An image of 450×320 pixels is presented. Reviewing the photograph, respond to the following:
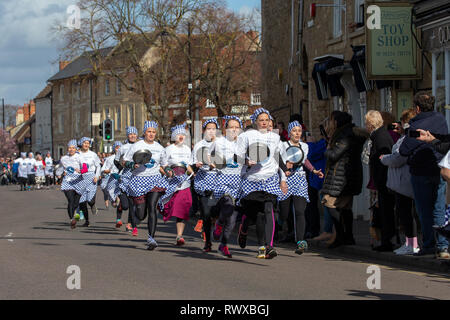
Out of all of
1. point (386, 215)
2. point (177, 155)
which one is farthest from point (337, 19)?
point (386, 215)

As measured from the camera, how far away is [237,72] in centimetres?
5725

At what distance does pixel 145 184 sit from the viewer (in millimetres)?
14078

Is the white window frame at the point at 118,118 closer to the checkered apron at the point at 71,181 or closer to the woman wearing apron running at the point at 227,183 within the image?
the checkered apron at the point at 71,181

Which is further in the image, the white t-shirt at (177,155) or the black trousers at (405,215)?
the white t-shirt at (177,155)

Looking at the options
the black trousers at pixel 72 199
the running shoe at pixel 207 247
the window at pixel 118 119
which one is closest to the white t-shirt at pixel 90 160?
the black trousers at pixel 72 199

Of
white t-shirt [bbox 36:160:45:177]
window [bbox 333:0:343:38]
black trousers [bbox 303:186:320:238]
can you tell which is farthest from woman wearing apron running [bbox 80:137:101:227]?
white t-shirt [bbox 36:160:45:177]

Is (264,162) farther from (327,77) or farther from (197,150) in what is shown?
(327,77)

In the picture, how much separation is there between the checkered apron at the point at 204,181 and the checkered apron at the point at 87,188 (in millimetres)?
5875

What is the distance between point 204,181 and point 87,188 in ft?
20.2

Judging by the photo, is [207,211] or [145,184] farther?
[145,184]

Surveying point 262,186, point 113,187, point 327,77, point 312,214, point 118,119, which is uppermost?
point 118,119

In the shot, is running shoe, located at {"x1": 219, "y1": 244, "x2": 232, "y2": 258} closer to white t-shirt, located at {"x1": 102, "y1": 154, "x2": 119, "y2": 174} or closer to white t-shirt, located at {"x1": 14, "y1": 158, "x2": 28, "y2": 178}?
white t-shirt, located at {"x1": 102, "y1": 154, "x2": 119, "y2": 174}

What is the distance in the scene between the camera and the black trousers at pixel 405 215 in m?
12.4
